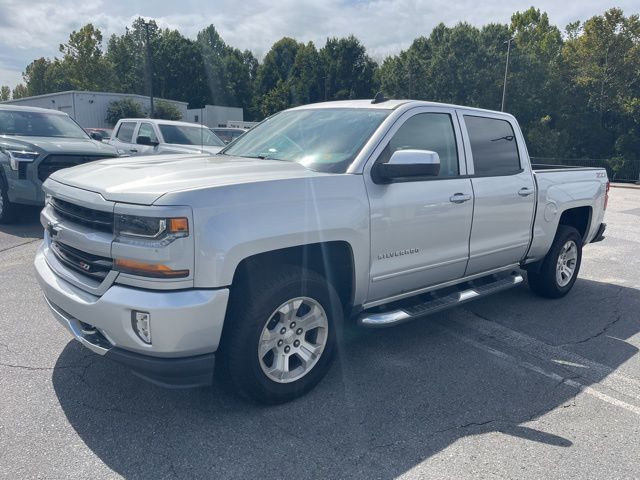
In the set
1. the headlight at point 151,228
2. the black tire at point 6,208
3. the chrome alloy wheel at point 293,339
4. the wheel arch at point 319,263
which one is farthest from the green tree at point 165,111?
the headlight at point 151,228

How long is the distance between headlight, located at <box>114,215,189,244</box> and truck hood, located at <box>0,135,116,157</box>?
5.83 m

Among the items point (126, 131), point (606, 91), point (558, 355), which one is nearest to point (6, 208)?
point (126, 131)

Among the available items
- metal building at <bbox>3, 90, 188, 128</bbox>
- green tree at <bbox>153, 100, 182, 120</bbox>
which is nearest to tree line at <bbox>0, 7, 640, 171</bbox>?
green tree at <bbox>153, 100, 182, 120</bbox>

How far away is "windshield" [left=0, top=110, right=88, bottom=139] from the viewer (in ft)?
29.2

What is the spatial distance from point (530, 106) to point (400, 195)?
42959mm

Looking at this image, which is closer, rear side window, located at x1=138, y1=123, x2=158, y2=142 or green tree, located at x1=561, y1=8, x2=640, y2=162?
rear side window, located at x1=138, y1=123, x2=158, y2=142

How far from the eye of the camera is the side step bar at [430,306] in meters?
3.69

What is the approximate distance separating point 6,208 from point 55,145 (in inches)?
48.1

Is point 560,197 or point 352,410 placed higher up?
point 560,197

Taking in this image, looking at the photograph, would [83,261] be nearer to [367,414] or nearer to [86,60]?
[367,414]

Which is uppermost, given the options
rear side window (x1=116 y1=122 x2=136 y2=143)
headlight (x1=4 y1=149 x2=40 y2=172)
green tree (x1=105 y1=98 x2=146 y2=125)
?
green tree (x1=105 y1=98 x2=146 y2=125)

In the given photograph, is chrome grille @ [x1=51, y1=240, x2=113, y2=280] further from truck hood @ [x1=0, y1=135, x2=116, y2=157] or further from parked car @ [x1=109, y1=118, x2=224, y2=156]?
parked car @ [x1=109, y1=118, x2=224, y2=156]

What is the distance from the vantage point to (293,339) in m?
3.35

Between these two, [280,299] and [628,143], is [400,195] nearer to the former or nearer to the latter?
[280,299]
